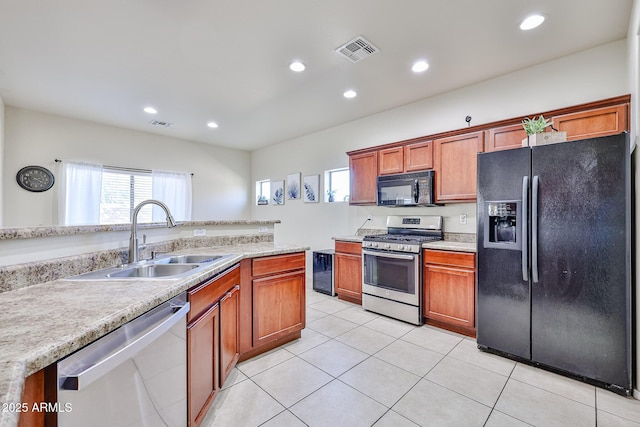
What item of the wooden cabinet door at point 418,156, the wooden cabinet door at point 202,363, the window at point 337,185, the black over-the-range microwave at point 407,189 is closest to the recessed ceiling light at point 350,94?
the wooden cabinet door at point 418,156

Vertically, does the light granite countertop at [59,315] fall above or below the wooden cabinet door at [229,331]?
above

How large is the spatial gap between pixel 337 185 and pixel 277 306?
108 inches

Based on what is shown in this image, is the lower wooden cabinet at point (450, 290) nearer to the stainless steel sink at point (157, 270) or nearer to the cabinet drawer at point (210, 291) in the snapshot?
the cabinet drawer at point (210, 291)

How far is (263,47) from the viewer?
8.50ft

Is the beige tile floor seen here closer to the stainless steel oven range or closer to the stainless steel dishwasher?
the stainless steel oven range

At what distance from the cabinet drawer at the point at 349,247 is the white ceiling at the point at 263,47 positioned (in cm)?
191

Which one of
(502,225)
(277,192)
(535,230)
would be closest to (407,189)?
(502,225)

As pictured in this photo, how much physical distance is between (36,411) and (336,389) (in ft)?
5.55

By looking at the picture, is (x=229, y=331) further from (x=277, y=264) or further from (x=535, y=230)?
(x=535, y=230)

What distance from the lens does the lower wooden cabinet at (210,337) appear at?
146 centimetres

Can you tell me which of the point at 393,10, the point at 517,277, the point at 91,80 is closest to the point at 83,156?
the point at 91,80

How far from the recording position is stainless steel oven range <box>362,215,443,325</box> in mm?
3113

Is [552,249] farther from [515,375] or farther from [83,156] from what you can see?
[83,156]

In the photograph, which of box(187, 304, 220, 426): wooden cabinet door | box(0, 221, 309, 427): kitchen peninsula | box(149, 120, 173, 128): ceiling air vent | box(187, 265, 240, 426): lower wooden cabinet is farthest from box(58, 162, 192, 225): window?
box(187, 304, 220, 426): wooden cabinet door
